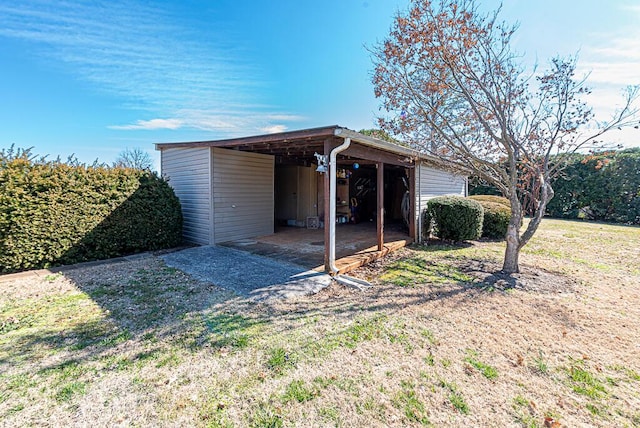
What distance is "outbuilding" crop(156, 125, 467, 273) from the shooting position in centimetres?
567

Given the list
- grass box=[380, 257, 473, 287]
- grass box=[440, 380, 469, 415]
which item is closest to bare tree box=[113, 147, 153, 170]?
grass box=[380, 257, 473, 287]

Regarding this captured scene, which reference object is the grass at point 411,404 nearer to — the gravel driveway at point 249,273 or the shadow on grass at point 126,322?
the shadow on grass at point 126,322

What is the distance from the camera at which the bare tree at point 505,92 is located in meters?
5.09

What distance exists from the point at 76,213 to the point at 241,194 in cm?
359

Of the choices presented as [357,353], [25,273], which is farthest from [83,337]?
[25,273]

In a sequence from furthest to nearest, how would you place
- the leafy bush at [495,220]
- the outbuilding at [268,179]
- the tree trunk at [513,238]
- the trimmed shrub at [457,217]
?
the leafy bush at [495,220]
the trimmed shrub at [457,217]
the outbuilding at [268,179]
the tree trunk at [513,238]

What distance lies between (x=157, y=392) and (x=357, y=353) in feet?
5.70

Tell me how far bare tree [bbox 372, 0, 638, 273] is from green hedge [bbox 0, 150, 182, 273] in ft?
21.3

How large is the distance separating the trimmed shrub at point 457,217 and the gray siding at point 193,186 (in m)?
6.34

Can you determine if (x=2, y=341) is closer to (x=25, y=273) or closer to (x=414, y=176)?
(x=25, y=273)

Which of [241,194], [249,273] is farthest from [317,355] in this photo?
[241,194]

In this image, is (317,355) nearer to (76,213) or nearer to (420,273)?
(420,273)

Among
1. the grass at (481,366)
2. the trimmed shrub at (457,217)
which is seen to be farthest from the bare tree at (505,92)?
the grass at (481,366)

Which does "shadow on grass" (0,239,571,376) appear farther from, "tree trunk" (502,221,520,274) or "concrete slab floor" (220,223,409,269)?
"concrete slab floor" (220,223,409,269)
